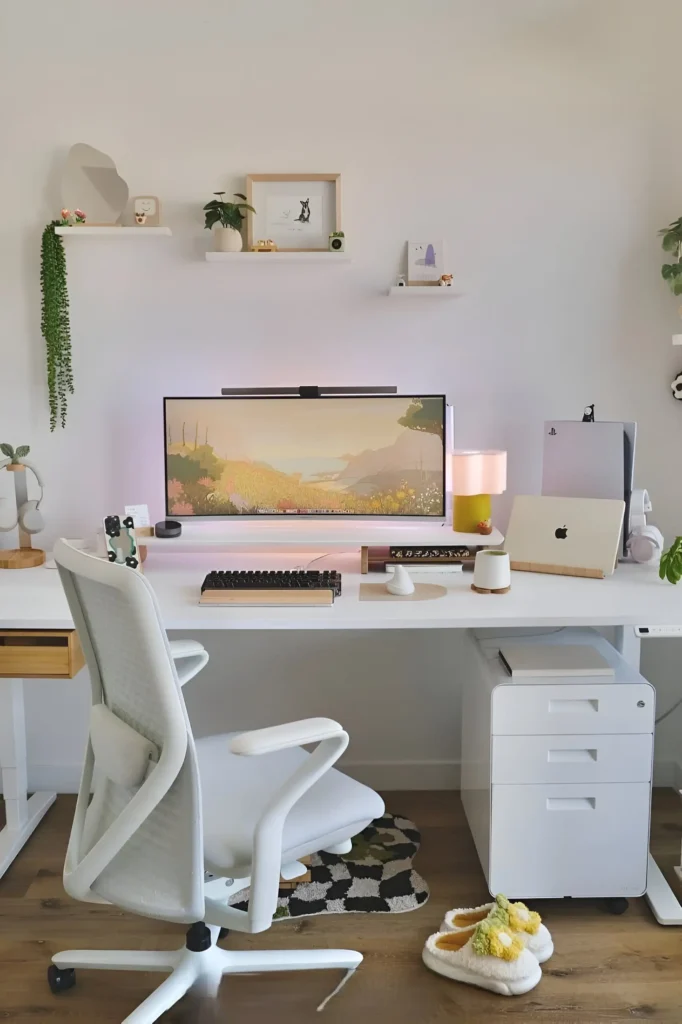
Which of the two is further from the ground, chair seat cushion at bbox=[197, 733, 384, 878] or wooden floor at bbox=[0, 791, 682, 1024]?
chair seat cushion at bbox=[197, 733, 384, 878]

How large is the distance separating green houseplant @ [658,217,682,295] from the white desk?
2.75ft

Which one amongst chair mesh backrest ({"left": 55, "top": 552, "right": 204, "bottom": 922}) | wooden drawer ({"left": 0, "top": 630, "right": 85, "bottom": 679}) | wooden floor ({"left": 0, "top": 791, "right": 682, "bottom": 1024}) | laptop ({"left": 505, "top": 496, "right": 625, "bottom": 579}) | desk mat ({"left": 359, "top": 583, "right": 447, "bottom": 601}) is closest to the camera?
chair mesh backrest ({"left": 55, "top": 552, "right": 204, "bottom": 922})

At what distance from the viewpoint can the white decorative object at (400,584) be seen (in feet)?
7.32

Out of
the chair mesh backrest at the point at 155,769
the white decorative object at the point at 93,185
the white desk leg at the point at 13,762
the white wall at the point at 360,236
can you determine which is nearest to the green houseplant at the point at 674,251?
the white wall at the point at 360,236

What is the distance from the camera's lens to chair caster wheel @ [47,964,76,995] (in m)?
1.90

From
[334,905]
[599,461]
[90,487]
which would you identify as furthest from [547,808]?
[90,487]

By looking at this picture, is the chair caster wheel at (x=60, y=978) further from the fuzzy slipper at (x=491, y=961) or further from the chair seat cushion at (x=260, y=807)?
the fuzzy slipper at (x=491, y=961)

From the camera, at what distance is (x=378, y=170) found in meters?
2.61

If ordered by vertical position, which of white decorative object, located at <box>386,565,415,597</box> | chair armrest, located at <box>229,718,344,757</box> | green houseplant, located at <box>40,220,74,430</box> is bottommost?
chair armrest, located at <box>229,718,344,757</box>

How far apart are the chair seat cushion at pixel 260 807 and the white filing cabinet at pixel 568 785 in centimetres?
52

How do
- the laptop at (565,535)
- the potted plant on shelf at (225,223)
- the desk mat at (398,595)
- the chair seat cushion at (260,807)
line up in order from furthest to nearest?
1. the potted plant on shelf at (225,223)
2. the laptop at (565,535)
3. the desk mat at (398,595)
4. the chair seat cushion at (260,807)

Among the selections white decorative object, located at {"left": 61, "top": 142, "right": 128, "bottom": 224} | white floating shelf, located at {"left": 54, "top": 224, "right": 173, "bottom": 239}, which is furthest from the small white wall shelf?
white decorative object, located at {"left": 61, "top": 142, "right": 128, "bottom": 224}

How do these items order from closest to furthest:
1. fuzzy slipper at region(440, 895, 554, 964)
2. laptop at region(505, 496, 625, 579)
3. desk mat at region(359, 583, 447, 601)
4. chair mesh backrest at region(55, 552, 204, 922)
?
1. chair mesh backrest at region(55, 552, 204, 922)
2. fuzzy slipper at region(440, 895, 554, 964)
3. desk mat at region(359, 583, 447, 601)
4. laptop at region(505, 496, 625, 579)

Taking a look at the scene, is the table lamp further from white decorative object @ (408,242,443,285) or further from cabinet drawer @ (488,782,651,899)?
cabinet drawer @ (488,782,651,899)
